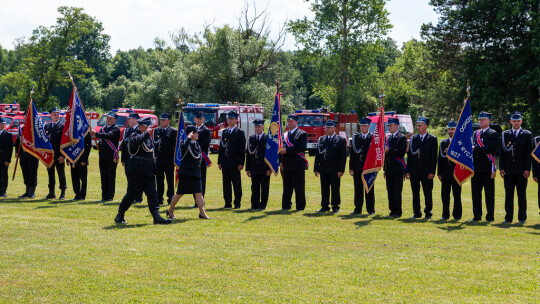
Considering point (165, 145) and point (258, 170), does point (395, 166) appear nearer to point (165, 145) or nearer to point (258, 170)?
point (258, 170)

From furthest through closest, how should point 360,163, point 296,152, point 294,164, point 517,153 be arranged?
1. point 294,164
2. point 296,152
3. point 360,163
4. point 517,153

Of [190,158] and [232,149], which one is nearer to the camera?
[190,158]

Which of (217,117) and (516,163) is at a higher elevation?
(217,117)

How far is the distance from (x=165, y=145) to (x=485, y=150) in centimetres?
643

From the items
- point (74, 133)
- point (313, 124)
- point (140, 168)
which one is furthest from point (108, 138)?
point (313, 124)

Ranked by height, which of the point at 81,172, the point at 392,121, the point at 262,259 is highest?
the point at 392,121

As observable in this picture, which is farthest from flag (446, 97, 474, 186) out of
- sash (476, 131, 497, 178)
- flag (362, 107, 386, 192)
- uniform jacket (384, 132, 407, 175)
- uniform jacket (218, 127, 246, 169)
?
uniform jacket (218, 127, 246, 169)

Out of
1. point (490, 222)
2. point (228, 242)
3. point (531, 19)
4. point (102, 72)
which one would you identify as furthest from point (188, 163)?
point (102, 72)

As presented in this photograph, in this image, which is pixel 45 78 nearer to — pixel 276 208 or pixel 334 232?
pixel 276 208

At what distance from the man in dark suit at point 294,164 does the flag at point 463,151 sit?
3.06 m

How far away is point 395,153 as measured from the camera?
41.1 ft

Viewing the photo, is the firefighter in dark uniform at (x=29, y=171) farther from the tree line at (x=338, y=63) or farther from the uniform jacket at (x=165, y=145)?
the tree line at (x=338, y=63)

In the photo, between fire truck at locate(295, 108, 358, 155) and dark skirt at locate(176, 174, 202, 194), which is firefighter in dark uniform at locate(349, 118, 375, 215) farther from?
fire truck at locate(295, 108, 358, 155)

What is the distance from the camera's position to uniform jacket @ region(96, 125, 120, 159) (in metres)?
14.1
